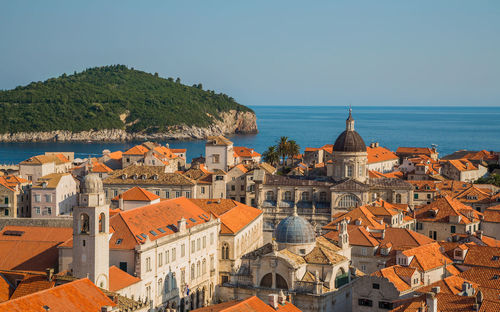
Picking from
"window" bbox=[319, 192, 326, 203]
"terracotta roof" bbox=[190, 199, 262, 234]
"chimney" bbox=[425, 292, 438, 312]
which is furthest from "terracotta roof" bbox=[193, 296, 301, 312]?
"window" bbox=[319, 192, 326, 203]

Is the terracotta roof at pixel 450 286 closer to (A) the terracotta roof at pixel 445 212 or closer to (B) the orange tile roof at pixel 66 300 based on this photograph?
(B) the orange tile roof at pixel 66 300

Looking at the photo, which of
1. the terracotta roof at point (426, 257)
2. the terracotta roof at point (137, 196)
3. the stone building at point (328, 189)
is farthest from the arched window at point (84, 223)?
the stone building at point (328, 189)

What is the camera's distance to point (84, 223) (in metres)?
46.7

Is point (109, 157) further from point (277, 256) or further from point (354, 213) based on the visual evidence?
point (277, 256)

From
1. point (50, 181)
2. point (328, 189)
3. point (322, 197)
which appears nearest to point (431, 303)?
point (328, 189)

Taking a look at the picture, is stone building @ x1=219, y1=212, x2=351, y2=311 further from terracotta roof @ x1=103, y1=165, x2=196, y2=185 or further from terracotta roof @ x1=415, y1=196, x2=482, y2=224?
terracotta roof @ x1=103, y1=165, x2=196, y2=185

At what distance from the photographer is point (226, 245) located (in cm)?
6550

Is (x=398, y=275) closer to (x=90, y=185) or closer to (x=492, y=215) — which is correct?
(x=90, y=185)

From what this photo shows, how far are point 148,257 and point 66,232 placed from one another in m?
7.54

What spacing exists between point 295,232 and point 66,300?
19200mm

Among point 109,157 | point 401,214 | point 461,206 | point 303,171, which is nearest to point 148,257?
point 401,214

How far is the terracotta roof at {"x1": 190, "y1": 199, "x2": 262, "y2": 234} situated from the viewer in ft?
219

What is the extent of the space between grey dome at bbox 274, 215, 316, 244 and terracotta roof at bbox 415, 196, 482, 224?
85.9ft

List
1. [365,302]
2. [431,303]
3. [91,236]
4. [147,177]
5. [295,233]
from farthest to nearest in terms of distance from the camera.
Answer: [147,177]
[295,233]
[365,302]
[91,236]
[431,303]
